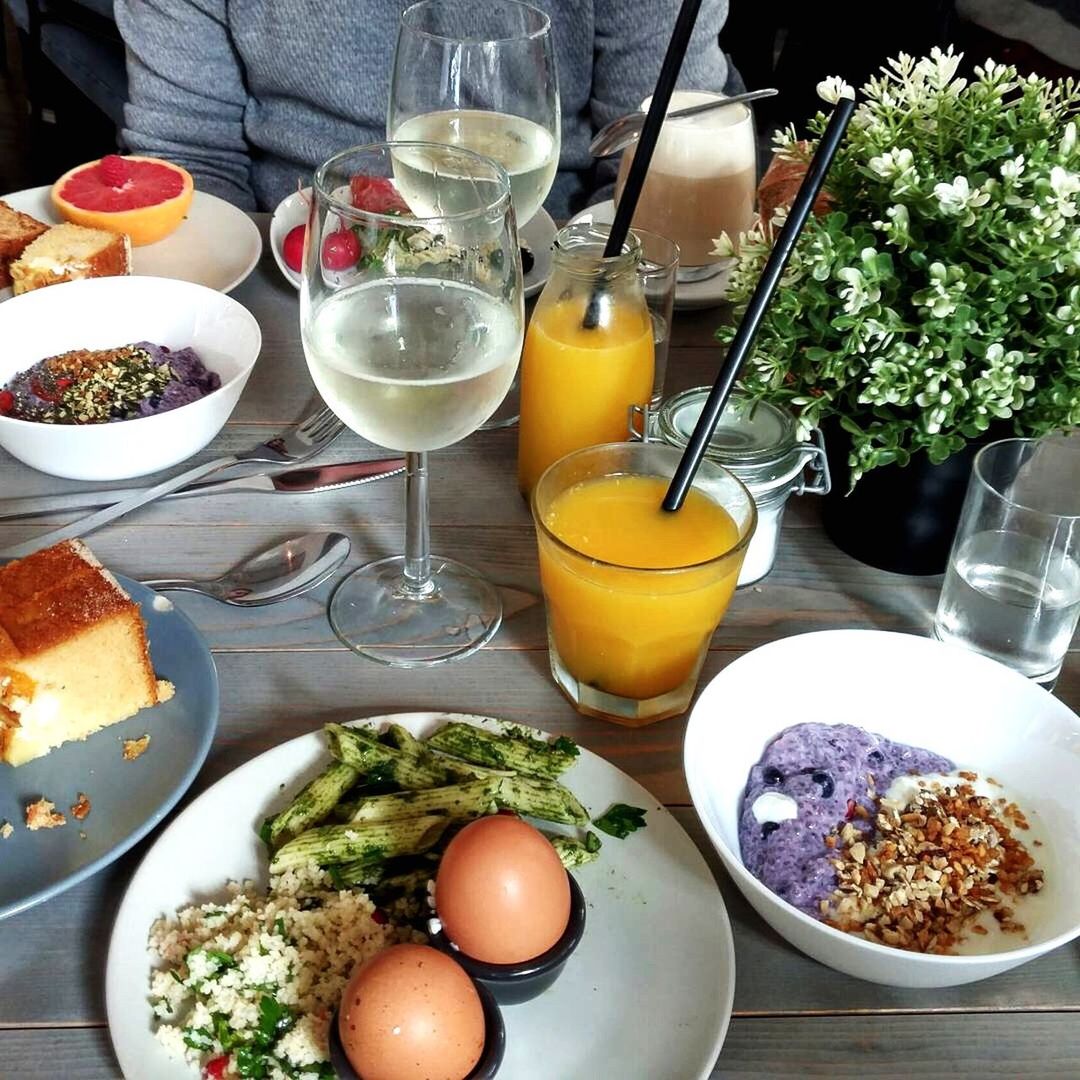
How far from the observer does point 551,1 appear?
1971 millimetres

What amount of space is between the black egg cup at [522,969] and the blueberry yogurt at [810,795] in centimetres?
15

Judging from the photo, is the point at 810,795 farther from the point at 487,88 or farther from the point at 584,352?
the point at 487,88

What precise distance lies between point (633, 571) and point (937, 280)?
0.33 meters

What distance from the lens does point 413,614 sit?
105cm

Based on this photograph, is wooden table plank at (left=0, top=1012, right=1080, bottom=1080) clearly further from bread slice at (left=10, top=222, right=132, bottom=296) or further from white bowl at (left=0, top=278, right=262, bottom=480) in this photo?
bread slice at (left=10, top=222, right=132, bottom=296)

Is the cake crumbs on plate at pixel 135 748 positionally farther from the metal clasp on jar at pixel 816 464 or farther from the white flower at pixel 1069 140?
the white flower at pixel 1069 140

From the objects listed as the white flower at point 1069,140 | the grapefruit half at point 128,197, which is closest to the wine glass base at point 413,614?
the white flower at point 1069,140

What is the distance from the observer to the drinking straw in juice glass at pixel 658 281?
3.98 ft

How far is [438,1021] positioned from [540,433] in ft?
2.09

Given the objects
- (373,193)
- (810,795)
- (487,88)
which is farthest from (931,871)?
(487,88)

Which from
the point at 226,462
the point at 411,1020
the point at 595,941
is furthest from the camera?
the point at 226,462

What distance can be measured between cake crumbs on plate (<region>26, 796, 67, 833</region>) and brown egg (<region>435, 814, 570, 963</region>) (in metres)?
0.30

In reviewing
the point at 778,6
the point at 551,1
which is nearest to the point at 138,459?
the point at 551,1

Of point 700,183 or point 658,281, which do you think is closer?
point 658,281
